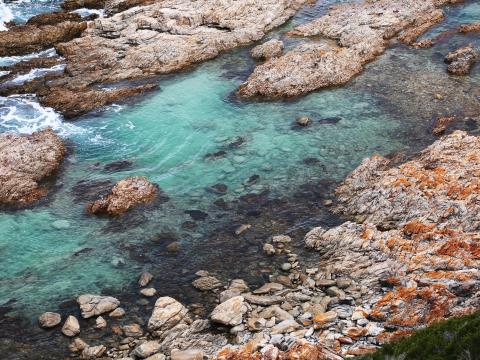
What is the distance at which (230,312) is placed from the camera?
60.1 feet

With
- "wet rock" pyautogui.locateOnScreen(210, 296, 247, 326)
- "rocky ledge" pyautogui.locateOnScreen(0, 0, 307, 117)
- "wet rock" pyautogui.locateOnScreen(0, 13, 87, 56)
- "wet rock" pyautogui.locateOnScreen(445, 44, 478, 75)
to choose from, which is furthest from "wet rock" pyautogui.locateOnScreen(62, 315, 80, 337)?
"wet rock" pyautogui.locateOnScreen(0, 13, 87, 56)

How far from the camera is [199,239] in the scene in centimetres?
2416

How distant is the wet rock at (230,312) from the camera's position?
1803 centimetres

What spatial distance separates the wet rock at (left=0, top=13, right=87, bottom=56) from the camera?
47.3m

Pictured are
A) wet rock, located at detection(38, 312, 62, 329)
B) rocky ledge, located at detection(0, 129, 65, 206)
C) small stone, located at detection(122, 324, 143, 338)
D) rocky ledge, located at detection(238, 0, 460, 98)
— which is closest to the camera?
small stone, located at detection(122, 324, 143, 338)

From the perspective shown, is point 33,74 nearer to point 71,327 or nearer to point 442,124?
point 71,327

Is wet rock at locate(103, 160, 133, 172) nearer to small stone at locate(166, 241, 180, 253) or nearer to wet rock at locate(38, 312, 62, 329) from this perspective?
small stone at locate(166, 241, 180, 253)

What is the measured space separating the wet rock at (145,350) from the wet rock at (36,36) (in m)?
39.8

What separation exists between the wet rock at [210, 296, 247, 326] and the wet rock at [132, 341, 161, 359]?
2428mm

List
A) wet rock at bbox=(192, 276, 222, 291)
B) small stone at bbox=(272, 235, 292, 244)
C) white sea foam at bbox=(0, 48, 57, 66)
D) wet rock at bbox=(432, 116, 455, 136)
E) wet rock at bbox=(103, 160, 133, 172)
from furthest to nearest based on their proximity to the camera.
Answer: white sea foam at bbox=(0, 48, 57, 66) < wet rock at bbox=(432, 116, 455, 136) < wet rock at bbox=(103, 160, 133, 172) < small stone at bbox=(272, 235, 292, 244) < wet rock at bbox=(192, 276, 222, 291)

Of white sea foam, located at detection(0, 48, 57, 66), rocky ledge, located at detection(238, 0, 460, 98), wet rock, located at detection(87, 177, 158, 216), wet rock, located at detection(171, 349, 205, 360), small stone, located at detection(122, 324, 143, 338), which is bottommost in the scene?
small stone, located at detection(122, 324, 143, 338)

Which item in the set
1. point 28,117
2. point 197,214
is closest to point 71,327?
point 197,214

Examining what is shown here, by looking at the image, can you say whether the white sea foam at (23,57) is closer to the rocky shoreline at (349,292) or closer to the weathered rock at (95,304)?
the weathered rock at (95,304)

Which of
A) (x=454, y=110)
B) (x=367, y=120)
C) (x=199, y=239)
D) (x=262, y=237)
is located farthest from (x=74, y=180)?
(x=454, y=110)
